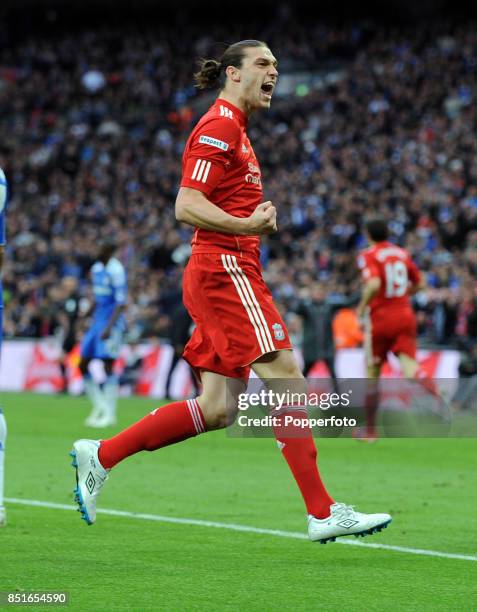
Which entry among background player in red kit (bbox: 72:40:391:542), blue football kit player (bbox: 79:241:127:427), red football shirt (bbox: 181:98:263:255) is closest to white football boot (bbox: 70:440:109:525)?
background player in red kit (bbox: 72:40:391:542)

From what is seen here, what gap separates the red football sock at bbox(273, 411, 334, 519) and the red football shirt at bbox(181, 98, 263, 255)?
2.98 feet

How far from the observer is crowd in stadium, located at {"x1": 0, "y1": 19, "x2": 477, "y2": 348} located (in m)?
25.1

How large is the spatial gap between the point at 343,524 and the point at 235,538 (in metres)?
1.18

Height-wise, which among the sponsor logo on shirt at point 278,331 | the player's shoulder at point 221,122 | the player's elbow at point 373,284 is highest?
the player's shoulder at point 221,122

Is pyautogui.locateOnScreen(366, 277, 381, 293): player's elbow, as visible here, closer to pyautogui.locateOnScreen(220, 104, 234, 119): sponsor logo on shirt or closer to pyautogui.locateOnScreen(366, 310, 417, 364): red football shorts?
pyautogui.locateOnScreen(366, 310, 417, 364): red football shorts

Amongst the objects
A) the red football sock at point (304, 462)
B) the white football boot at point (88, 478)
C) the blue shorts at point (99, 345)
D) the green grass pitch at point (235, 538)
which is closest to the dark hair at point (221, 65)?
the red football sock at point (304, 462)

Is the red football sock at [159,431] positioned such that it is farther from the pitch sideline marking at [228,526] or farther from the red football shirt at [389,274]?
the red football shirt at [389,274]

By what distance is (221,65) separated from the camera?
677cm

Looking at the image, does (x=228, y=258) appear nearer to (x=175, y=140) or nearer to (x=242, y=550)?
(x=242, y=550)

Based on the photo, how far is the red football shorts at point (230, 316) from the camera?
6.35 meters

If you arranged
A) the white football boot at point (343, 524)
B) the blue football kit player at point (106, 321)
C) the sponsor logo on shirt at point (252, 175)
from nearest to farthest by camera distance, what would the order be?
1. the white football boot at point (343, 524)
2. the sponsor logo on shirt at point (252, 175)
3. the blue football kit player at point (106, 321)

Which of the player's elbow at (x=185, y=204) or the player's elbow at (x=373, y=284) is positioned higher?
the player's elbow at (x=185, y=204)

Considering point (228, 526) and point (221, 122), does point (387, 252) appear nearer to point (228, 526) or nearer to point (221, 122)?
point (228, 526)

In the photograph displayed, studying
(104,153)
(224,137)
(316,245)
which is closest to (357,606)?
(224,137)
